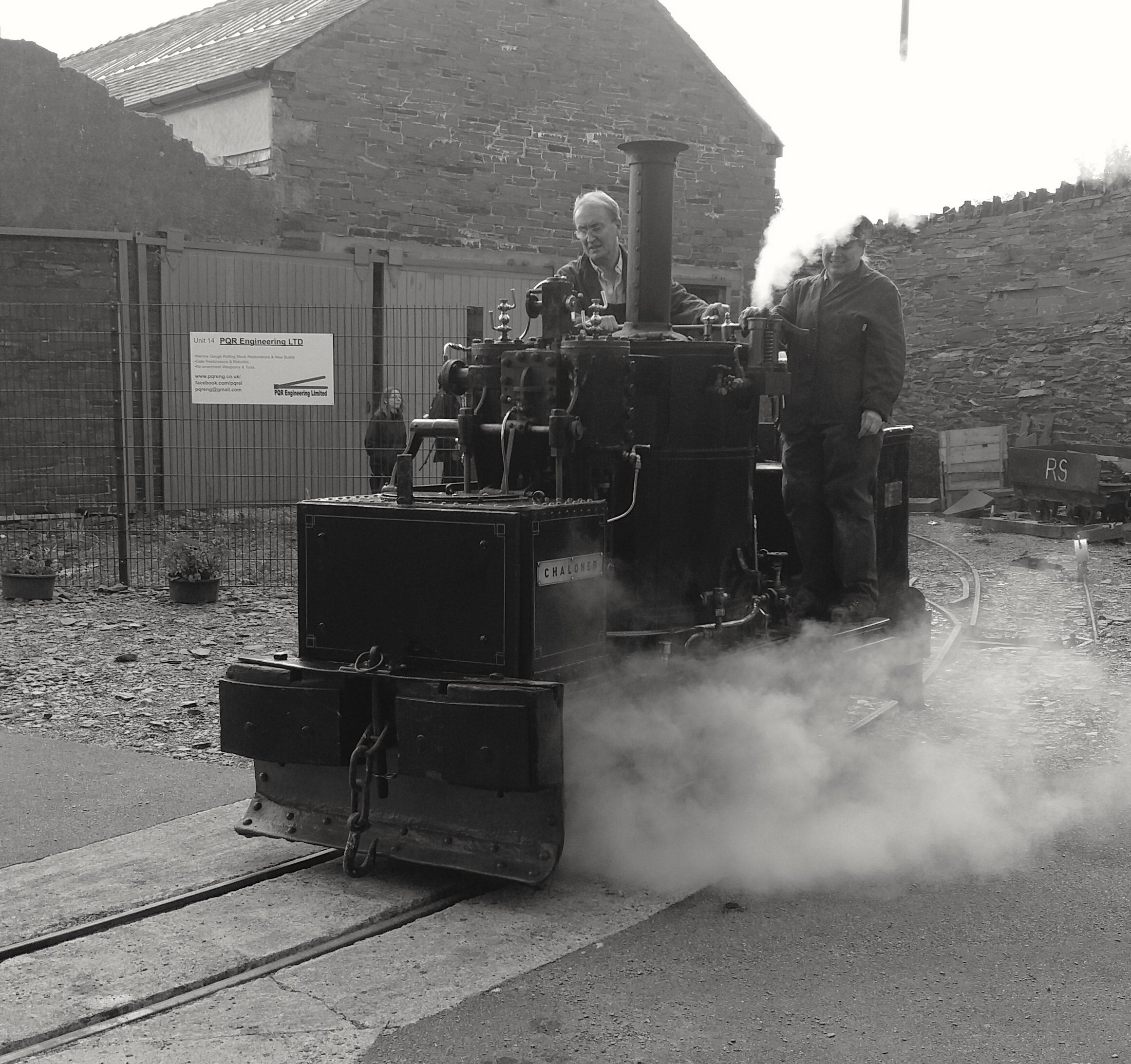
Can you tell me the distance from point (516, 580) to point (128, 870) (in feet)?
5.06

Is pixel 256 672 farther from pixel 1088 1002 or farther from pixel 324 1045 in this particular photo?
pixel 1088 1002

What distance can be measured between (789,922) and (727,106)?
17156 mm

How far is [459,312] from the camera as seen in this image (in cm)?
1525

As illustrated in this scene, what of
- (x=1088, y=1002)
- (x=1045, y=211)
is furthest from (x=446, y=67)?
(x=1088, y=1002)

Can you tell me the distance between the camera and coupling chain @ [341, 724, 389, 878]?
164 inches

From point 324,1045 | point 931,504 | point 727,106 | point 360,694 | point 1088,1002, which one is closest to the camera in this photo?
point 324,1045

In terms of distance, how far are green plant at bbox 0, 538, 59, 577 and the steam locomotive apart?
5401 millimetres

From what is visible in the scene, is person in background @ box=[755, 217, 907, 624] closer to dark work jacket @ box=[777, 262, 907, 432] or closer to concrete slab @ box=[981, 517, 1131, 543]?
dark work jacket @ box=[777, 262, 907, 432]

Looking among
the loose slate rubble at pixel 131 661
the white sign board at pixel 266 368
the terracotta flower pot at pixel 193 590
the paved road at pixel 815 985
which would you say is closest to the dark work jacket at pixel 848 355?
the paved road at pixel 815 985

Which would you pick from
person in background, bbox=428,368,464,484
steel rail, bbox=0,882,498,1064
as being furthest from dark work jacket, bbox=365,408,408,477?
steel rail, bbox=0,882,498,1064

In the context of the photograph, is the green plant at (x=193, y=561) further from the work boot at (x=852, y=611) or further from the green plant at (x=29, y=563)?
the work boot at (x=852, y=611)

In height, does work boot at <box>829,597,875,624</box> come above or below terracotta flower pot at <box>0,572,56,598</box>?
above

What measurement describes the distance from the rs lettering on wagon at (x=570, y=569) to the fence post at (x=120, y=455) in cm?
651

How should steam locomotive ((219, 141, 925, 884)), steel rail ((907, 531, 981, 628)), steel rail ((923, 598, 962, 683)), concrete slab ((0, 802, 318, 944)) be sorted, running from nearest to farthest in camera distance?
concrete slab ((0, 802, 318, 944)), steam locomotive ((219, 141, 925, 884)), steel rail ((923, 598, 962, 683)), steel rail ((907, 531, 981, 628))
